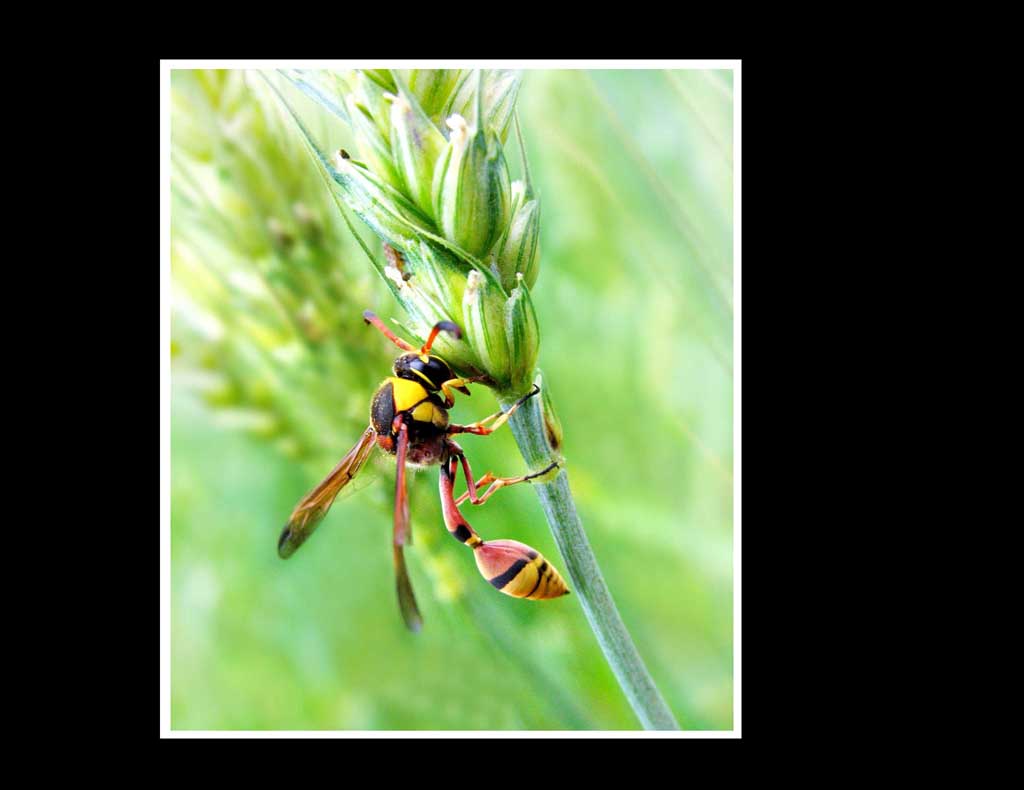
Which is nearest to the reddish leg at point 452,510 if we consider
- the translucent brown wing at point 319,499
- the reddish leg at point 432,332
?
the translucent brown wing at point 319,499

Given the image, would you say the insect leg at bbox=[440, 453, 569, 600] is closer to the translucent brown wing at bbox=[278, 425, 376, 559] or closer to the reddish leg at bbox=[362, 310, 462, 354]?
the translucent brown wing at bbox=[278, 425, 376, 559]

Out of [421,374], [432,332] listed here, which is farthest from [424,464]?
[432,332]

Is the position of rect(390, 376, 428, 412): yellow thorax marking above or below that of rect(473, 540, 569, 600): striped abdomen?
above

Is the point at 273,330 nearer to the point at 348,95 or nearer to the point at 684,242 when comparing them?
the point at 348,95

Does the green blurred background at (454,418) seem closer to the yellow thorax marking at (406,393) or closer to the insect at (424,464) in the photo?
the insect at (424,464)

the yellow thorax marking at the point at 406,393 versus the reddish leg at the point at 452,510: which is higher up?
the yellow thorax marking at the point at 406,393

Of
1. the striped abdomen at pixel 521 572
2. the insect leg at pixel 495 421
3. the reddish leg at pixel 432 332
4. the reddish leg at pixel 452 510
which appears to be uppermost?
the reddish leg at pixel 432 332

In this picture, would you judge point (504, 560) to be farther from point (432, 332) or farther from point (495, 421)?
point (432, 332)

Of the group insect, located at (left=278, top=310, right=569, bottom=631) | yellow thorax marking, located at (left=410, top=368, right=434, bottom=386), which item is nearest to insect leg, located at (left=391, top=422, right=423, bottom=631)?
insect, located at (left=278, top=310, right=569, bottom=631)
